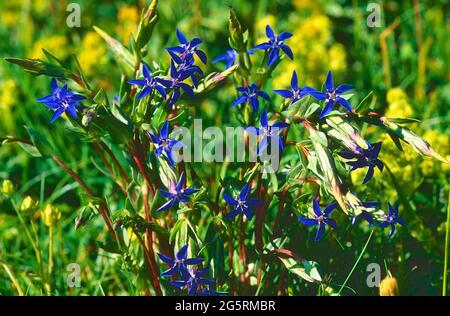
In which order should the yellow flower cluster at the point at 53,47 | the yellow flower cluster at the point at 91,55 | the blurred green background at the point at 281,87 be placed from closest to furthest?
the blurred green background at the point at 281,87 < the yellow flower cluster at the point at 91,55 < the yellow flower cluster at the point at 53,47

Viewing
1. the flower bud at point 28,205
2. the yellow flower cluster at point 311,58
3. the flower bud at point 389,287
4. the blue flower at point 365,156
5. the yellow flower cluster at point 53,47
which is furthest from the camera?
the yellow flower cluster at point 53,47

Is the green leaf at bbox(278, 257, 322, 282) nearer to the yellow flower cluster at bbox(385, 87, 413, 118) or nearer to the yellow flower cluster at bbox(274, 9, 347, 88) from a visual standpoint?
the yellow flower cluster at bbox(385, 87, 413, 118)

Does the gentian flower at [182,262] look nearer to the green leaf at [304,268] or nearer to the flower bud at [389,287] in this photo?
the green leaf at [304,268]

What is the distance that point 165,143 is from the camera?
1.74 m

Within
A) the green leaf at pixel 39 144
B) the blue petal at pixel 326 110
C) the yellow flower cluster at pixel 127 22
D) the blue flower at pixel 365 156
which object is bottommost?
the blue flower at pixel 365 156

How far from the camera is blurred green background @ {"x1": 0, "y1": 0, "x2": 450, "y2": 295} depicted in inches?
91.3

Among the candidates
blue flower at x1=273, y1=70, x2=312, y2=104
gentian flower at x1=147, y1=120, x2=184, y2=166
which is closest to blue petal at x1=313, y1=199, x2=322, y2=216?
blue flower at x1=273, y1=70, x2=312, y2=104

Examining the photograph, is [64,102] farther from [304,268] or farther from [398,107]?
[398,107]

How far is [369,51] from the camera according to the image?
11.1ft

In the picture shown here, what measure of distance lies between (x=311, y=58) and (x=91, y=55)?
1119mm

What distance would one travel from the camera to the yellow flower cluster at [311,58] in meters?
3.18

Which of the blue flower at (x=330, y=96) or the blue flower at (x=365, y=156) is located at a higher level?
the blue flower at (x=330, y=96)

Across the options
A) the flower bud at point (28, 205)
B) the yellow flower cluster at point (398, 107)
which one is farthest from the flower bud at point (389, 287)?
the flower bud at point (28, 205)
